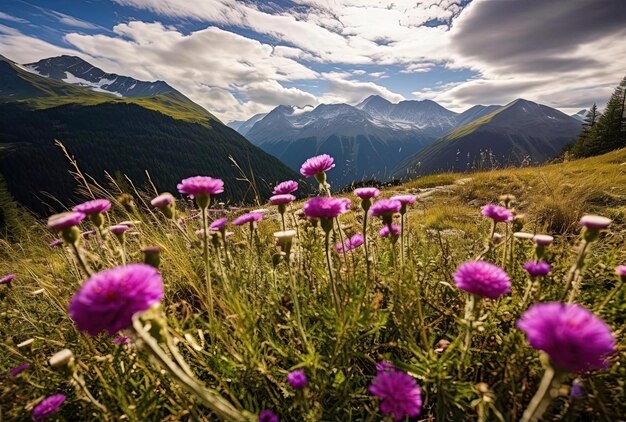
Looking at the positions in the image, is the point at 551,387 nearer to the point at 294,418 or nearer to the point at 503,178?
the point at 294,418

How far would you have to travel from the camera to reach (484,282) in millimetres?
1649

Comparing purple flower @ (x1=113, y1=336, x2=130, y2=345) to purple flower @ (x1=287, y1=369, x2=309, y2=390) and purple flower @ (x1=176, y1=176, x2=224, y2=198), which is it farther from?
purple flower @ (x1=287, y1=369, x2=309, y2=390)

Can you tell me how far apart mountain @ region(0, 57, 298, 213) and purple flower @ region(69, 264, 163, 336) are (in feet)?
315

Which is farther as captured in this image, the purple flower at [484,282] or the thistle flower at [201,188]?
the thistle flower at [201,188]

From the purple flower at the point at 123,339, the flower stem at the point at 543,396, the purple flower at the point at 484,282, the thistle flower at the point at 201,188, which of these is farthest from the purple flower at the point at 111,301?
the purple flower at the point at 484,282

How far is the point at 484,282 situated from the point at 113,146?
149m

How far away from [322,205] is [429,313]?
4.19ft

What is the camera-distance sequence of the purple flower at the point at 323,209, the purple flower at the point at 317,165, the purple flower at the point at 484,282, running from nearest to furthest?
1. the purple flower at the point at 484,282
2. the purple flower at the point at 323,209
3. the purple flower at the point at 317,165

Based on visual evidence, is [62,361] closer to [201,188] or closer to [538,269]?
[201,188]

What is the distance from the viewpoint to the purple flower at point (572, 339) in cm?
103

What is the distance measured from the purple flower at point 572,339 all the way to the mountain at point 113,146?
96.6 metres

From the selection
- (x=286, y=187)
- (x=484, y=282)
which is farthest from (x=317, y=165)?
(x=484, y=282)

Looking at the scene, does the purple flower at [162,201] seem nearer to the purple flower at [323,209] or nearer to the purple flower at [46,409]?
the purple flower at [323,209]

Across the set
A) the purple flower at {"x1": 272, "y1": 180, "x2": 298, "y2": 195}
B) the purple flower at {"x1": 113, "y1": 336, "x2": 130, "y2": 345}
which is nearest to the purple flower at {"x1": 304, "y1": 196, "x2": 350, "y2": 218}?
the purple flower at {"x1": 272, "y1": 180, "x2": 298, "y2": 195}
